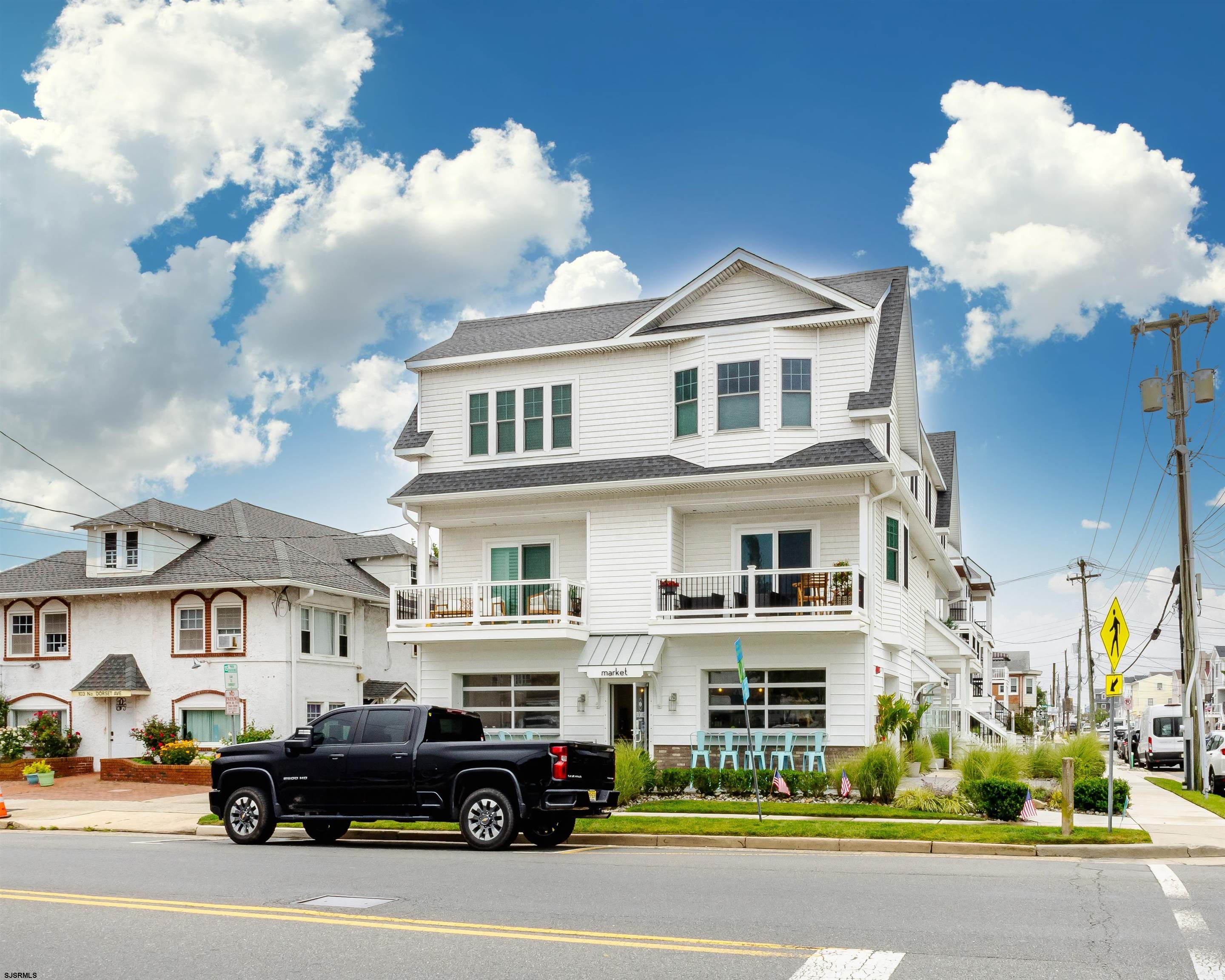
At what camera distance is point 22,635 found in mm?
35500

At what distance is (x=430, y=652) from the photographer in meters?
27.3

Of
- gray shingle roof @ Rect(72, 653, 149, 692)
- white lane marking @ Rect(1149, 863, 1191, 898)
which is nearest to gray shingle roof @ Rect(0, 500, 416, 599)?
gray shingle roof @ Rect(72, 653, 149, 692)

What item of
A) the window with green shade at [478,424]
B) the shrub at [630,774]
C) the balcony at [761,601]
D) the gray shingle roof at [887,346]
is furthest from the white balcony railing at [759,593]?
the window with green shade at [478,424]

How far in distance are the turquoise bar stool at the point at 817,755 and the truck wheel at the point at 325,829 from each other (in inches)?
395

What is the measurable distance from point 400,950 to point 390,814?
7.57 meters

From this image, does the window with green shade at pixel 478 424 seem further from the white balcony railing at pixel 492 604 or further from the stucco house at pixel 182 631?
the stucco house at pixel 182 631

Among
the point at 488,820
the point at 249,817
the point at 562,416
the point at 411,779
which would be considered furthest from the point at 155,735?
the point at 488,820

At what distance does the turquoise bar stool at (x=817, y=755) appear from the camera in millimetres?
23656

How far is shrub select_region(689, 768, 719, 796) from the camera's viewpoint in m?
21.3

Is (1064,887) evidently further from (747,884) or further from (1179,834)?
(1179,834)

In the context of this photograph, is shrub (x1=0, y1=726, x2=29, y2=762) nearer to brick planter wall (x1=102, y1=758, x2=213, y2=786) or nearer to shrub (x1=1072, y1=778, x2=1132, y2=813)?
brick planter wall (x1=102, y1=758, x2=213, y2=786)

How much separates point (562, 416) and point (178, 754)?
12439 millimetres

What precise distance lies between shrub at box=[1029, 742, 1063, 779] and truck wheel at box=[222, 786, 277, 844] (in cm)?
1550

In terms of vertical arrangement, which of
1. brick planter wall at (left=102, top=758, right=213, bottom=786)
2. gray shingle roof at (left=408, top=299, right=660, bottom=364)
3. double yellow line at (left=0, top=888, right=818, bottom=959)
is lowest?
brick planter wall at (left=102, top=758, right=213, bottom=786)
